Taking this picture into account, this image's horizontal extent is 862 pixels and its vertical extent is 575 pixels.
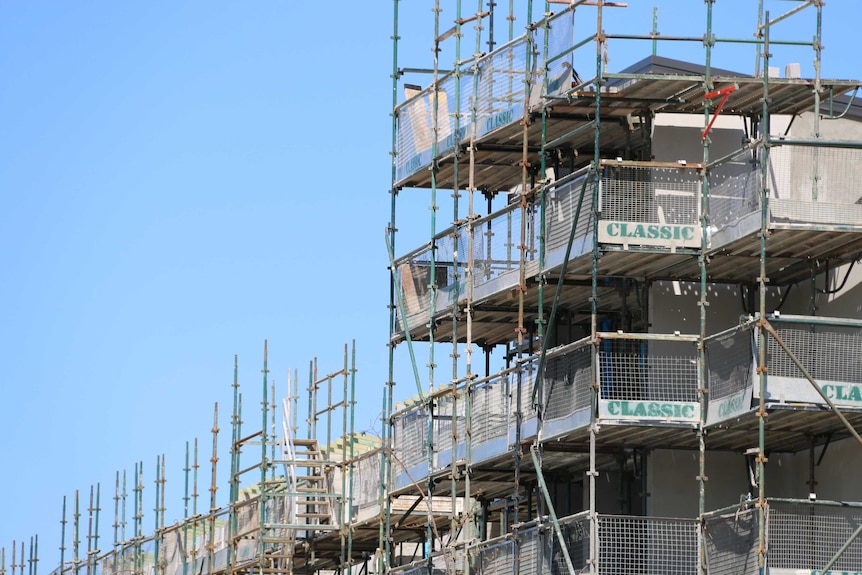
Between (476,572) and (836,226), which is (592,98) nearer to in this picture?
(836,226)

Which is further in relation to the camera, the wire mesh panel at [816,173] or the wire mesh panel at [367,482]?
the wire mesh panel at [367,482]

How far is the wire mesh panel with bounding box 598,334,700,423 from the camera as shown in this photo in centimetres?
3697

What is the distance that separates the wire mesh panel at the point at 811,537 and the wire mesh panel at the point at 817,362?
1543 mm

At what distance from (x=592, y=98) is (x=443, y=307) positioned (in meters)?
5.54

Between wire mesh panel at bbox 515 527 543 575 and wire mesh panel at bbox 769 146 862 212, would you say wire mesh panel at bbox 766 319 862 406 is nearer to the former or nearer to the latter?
wire mesh panel at bbox 769 146 862 212

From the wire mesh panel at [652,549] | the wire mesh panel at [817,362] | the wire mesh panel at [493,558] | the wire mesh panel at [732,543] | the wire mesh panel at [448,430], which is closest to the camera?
the wire mesh panel at [732,543]

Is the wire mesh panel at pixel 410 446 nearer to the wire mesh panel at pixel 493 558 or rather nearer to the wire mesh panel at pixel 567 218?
the wire mesh panel at pixel 493 558

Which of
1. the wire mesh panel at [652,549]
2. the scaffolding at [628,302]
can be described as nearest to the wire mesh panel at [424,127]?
the scaffolding at [628,302]

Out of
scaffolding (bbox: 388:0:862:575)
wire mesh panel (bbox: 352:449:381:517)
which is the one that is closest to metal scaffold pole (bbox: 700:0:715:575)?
scaffolding (bbox: 388:0:862:575)

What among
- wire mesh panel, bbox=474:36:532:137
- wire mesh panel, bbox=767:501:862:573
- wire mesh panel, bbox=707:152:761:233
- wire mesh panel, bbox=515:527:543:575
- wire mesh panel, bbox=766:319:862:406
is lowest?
wire mesh panel, bbox=767:501:862:573

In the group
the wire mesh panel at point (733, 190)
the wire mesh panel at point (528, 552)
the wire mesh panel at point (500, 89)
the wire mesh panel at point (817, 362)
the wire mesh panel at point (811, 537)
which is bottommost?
the wire mesh panel at point (811, 537)

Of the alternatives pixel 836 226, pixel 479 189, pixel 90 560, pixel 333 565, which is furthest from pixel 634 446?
pixel 90 560

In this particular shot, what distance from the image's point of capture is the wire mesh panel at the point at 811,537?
113 feet

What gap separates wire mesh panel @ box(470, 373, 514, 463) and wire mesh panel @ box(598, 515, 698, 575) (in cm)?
398
